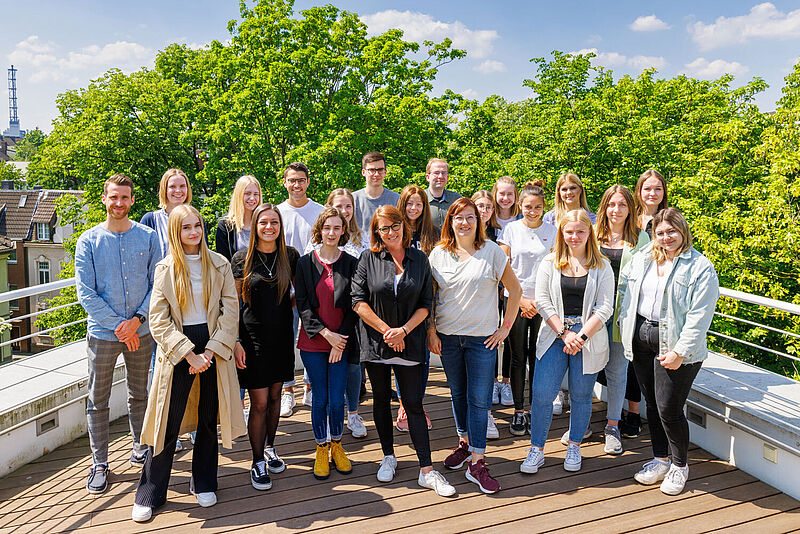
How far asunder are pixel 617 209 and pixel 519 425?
1746 mm

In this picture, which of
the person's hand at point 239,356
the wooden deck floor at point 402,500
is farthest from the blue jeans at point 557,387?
the person's hand at point 239,356

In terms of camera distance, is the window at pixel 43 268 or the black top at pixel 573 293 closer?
the black top at pixel 573 293

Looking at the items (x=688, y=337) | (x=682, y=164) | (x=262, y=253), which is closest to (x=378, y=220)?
(x=262, y=253)

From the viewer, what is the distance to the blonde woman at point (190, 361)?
3.08m

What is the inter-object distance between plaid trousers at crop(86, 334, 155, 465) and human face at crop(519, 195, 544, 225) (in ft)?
8.89

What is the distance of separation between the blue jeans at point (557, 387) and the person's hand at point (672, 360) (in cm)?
47

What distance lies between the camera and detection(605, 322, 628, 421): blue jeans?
3863mm

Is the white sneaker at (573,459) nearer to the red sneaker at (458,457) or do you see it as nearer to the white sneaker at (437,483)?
the red sneaker at (458,457)

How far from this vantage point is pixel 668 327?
331cm

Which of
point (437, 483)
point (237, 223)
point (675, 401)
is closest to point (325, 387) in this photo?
point (437, 483)

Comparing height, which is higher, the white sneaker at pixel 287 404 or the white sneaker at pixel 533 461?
the white sneaker at pixel 287 404

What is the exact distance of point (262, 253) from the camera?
342 centimetres

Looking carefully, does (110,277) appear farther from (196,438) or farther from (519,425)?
(519,425)

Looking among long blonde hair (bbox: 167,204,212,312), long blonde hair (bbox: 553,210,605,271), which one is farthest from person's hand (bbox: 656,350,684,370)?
long blonde hair (bbox: 167,204,212,312)
